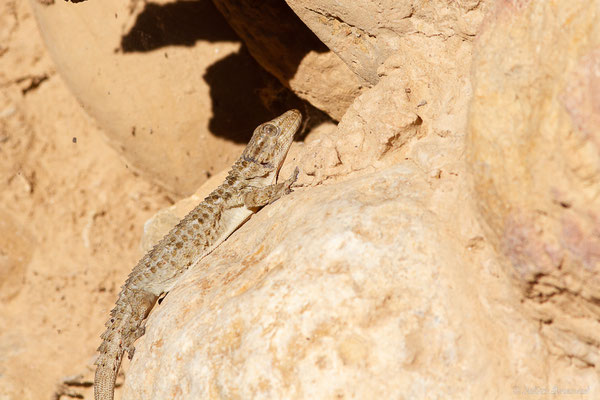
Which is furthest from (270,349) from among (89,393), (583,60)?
(89,393)

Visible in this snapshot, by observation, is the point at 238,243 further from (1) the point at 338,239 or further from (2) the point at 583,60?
(2) the point at 583,60

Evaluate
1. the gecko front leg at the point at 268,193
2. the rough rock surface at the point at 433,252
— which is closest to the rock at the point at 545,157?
the rough rock surface at the point at 433,252

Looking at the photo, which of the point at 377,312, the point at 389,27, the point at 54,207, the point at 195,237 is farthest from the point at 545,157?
the point at 54,207

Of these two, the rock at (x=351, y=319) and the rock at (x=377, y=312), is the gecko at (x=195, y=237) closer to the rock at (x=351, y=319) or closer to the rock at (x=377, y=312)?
the rock at (x=377, y=312)

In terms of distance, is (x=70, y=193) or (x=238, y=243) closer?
(x=238, y=243)

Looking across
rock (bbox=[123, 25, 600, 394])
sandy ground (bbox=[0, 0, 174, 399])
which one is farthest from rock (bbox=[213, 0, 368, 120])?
sandy ground (bbox=[0, 0, 174, 399])

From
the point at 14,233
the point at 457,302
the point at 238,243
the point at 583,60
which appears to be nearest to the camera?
the point at 583,60

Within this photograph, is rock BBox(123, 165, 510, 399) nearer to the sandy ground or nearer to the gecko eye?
the gecko eye
